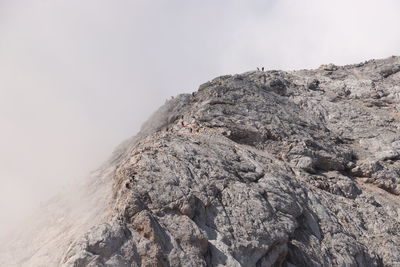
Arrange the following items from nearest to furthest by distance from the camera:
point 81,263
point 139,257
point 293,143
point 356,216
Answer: point 81,263
point 139,257
point 356,216
point 293,143

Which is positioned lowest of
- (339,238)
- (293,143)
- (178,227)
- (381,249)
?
(381,249)

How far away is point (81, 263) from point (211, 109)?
1921 cm

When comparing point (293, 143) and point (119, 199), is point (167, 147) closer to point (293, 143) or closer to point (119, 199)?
point (119, 199)

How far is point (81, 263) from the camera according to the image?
15672 mm

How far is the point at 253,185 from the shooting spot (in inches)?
936

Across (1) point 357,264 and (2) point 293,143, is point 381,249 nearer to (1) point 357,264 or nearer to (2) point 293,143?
(1) point 357,264

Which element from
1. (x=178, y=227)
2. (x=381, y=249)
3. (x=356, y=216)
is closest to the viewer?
(x=178, y=227)

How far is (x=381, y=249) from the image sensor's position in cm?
2417

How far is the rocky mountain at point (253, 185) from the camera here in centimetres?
1833

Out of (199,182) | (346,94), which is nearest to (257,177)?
(199,182)

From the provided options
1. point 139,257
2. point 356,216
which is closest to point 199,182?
point 139,257

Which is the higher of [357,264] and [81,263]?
[81,263]

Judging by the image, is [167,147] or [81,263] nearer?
[81,263]

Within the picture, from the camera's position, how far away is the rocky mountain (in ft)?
60.1
